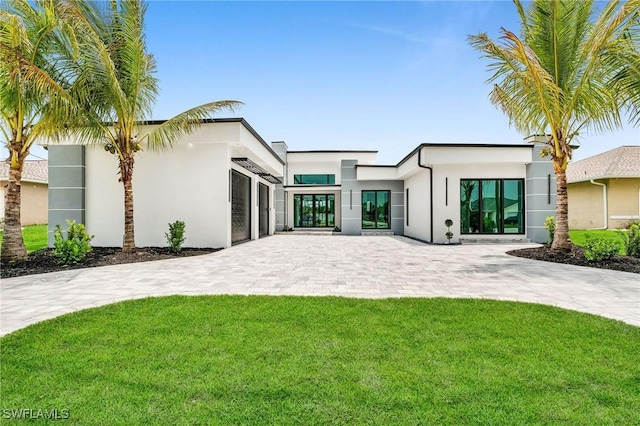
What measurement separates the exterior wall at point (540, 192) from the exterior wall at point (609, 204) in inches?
345

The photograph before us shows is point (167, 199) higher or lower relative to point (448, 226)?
higher

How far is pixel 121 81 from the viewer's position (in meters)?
9.34

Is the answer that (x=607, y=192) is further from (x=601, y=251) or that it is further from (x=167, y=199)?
(x=167, y=199)

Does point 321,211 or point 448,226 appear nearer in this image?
point 448,226

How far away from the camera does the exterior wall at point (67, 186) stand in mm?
12148

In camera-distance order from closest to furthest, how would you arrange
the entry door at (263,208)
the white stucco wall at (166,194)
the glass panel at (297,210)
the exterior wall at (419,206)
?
the white stucco wall at (166,194) → the exterior wall at (419,206) → the entry door at (263,208) → the glass panel at (297,210)

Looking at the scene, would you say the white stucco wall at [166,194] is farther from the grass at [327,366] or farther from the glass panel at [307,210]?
the glass panel at [307,210]

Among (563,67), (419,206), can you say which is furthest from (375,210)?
(563,67)

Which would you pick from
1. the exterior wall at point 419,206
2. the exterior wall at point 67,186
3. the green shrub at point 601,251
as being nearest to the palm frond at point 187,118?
the exterior wall at point 67,186

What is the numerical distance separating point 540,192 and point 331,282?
1290cm

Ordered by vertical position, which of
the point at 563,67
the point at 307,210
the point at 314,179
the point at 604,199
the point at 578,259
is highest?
the point at 563,67

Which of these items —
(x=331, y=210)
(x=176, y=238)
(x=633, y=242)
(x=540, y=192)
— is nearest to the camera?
(x=633, y=242)

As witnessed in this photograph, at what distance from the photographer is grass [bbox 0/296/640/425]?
2.31 m

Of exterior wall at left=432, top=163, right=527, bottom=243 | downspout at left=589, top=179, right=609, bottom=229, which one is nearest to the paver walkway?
exterior wall at left=432, top=163, right=527, bottom=243
